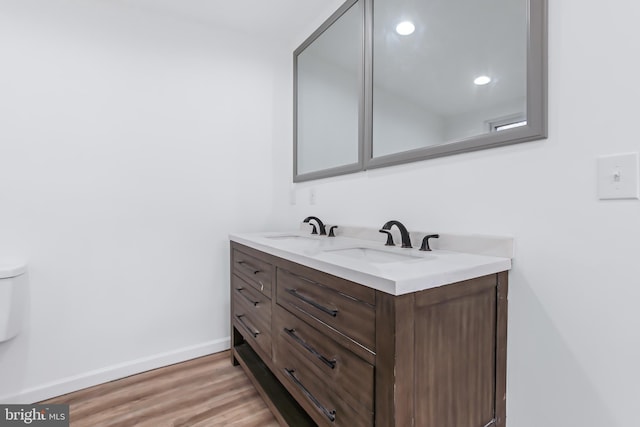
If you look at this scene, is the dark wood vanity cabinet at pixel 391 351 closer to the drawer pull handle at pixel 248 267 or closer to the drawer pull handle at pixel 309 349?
the drawer pull handle at pixel 309 349

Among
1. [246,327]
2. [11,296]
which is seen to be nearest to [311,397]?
[246,327]

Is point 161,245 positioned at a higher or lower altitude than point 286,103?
lower

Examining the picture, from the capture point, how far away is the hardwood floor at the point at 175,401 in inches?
56.7

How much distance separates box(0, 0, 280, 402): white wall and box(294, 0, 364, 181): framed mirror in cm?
29

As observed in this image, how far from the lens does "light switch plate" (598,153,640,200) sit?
0.79m

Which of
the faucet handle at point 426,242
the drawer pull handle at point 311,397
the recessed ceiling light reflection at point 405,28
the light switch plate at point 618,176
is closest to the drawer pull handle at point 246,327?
the drawer pull handle at point 311,397

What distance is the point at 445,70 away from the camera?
1.28 meters

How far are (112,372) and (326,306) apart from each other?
5.27 ft

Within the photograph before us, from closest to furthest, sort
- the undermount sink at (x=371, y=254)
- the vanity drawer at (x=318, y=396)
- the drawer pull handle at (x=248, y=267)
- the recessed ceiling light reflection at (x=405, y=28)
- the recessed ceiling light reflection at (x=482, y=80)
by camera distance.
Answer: the vanity drawer at (x=318, y=396) → the recessed ceiling light reflection at (x=482, y=80) → the undermount sink at (x=371, y=254) → the recessed ceiling light reflection at (x=405, y=28) → the drawer pull handle at (x=248, y=267)

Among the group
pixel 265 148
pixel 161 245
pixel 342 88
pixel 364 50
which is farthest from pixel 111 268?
pixel 364 50

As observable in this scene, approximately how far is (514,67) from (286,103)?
1.69 m

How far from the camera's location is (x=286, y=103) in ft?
7.87

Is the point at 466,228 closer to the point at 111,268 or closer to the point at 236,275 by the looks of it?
the point at 236,275

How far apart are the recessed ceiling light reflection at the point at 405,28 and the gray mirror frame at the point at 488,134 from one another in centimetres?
17
